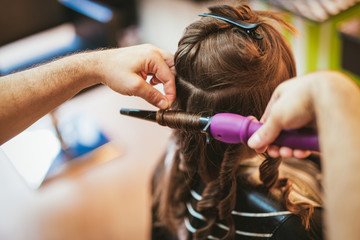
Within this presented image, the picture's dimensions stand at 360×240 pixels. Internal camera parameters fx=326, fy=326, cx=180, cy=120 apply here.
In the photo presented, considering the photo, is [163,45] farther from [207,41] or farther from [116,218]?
[207,41]

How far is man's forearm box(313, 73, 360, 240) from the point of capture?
45cm

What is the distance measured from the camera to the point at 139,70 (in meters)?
0.82

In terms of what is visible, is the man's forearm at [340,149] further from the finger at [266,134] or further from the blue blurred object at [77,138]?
the blue blurred object at [77,138]

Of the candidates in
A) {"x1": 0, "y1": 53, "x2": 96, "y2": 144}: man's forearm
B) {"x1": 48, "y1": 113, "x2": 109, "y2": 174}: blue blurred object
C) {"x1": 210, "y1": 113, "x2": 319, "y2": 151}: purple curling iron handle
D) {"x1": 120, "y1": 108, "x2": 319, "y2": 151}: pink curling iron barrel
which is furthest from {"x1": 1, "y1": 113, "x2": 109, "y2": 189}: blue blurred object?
{"x1": 210, "y1": 113, "x2": 319, "y2": 151}: purple curling iron handle

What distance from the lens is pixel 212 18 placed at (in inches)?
29.0

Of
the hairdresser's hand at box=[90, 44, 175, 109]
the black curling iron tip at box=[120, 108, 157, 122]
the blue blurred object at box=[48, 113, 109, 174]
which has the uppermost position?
the hairdresser's hand at box=[90, 44, 175, 109]

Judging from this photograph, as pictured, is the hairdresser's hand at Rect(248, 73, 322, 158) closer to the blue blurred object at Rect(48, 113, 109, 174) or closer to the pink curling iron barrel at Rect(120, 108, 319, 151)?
the pink curling iron barrel at Rect(120, 108, 319, 151)

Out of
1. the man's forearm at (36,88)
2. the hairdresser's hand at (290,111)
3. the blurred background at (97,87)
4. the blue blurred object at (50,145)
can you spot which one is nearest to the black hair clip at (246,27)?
the hairdresser's hand at (290,111)

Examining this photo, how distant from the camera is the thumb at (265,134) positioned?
55 centimetres

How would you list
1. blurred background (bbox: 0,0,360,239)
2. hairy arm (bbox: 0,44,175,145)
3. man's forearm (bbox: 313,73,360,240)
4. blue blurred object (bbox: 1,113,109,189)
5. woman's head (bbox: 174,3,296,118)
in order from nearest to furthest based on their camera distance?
1. man's forearm (bbox: 313,73,360,240)
2. woman's head (bbox: 174,3,296,118)
3. hairy arm (bbox: 0,44,175,145)
4. blurred background (bbox: 0,0,360,239)
5. blue blurred object (bbox: 1,113,109,189)

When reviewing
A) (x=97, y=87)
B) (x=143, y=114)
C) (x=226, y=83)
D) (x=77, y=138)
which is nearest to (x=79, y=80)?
(x=143, y=114)

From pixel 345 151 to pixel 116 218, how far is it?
1680 millimetres

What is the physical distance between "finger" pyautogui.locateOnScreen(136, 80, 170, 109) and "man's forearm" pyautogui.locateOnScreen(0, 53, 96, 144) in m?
0.14

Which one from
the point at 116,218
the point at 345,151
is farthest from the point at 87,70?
the point at 116,218
